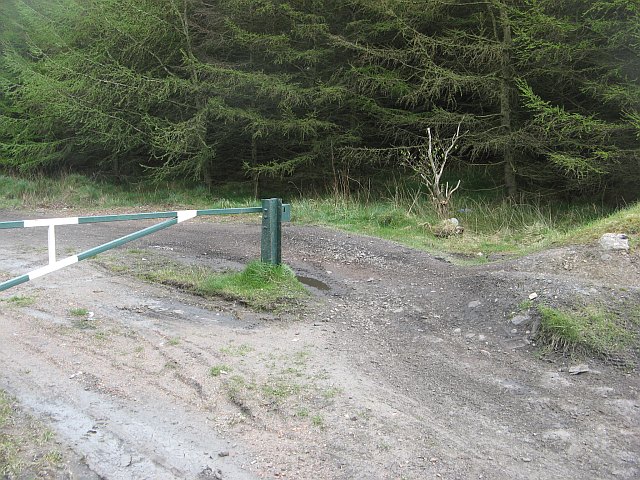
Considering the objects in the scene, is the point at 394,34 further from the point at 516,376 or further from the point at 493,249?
the point at 516,376

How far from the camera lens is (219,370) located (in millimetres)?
4047

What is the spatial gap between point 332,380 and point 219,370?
78 cm

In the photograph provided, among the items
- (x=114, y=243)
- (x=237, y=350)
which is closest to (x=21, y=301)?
(x=114, y=243)

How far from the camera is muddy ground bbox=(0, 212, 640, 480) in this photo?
3.07 meters

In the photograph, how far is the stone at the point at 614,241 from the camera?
21.0 ft

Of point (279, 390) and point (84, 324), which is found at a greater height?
point (84, 324)

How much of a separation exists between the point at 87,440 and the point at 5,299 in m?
3.02

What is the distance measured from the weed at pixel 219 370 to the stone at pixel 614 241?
4.51m

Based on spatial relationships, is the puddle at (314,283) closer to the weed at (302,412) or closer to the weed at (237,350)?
the weed at (237,350)

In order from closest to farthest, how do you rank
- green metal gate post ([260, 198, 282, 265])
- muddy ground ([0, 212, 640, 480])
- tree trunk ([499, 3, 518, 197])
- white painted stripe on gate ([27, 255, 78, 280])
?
muddy ground ([0, 212, 640, 480])
white painted stripe on gate ([27, 255, 78, 280])
green metal gate post ([260, 198, 282, 265])
tree trunk ([499, 3, 518, 197])

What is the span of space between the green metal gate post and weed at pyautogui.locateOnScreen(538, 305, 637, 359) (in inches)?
105

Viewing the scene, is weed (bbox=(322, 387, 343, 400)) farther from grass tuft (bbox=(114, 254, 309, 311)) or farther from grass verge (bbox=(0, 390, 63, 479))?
grass tuft (bbox=(114, 254, 309, 311))

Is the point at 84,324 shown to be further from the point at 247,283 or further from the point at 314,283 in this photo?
the point at 314,283

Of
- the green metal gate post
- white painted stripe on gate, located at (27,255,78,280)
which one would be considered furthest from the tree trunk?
white painted stripe on gate, located at (27,255,78,280)
